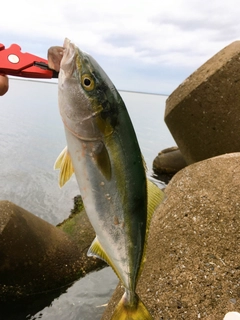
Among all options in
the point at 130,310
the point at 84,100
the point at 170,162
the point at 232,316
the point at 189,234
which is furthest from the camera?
the point at 170,162

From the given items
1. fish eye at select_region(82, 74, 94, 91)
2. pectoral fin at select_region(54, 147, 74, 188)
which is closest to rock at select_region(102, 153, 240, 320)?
pectoral fin at select_region(54, 147, 74, 188)

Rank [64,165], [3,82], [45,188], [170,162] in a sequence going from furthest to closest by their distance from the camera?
[170,162], [45,188], [3,82], [64,165]

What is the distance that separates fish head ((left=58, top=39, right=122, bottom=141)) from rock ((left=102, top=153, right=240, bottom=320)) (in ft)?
7.32

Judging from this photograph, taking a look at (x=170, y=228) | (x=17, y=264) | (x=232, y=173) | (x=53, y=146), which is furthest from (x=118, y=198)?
(x=53, y=146)

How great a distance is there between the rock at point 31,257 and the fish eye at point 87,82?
14.7 ft

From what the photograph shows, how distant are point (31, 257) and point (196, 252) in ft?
11.5

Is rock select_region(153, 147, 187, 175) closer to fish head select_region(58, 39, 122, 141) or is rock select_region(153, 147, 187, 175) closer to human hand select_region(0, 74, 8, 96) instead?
human hand select_region(0, 74, 8, 96)

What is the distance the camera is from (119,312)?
2697mm

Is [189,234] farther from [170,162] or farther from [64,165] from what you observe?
[170,162]

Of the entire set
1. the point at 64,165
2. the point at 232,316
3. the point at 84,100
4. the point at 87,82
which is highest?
the point at 87,82

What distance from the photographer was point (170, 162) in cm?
1828

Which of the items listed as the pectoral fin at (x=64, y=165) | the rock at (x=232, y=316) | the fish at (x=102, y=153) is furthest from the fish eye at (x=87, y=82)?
the rock at (x=232, y=316)

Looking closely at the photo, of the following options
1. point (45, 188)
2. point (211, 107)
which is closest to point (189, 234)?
point (211, 107)

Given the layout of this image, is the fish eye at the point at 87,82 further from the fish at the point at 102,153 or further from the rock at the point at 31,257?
the rock at the point at 31,257
